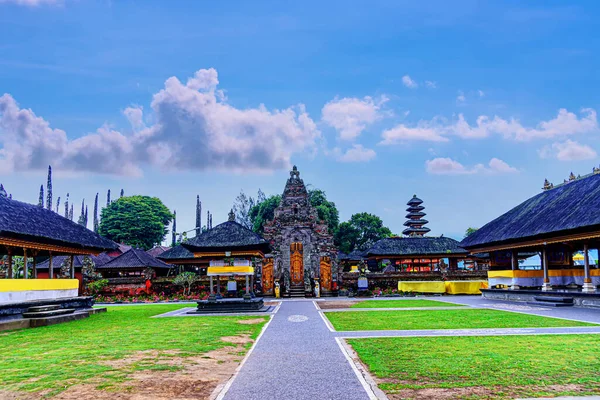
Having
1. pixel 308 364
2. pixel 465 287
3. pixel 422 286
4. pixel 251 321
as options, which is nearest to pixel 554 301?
pixel 465 287

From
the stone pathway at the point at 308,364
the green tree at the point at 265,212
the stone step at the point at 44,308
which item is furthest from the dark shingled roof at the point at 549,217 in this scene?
the green tree at the point at 265,212

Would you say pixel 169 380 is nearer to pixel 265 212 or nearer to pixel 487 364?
pixel 487 364

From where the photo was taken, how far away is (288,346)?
424 inches

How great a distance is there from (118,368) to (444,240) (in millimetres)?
36760

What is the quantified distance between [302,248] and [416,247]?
10.8 m

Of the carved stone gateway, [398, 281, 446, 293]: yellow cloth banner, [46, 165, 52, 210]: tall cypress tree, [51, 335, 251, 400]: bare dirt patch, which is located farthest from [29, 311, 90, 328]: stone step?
[46, 165, 52, 210]: tall cypress tree

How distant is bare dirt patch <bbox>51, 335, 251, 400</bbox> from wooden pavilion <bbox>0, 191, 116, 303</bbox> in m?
9.48

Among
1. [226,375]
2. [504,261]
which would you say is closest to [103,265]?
[504,261]

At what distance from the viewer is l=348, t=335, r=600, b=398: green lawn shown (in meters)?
6.58

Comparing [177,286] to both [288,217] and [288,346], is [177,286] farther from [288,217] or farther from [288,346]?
[288,346]

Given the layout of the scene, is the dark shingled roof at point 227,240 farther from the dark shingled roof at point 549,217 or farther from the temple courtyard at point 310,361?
the temple courtyard at point 310,361

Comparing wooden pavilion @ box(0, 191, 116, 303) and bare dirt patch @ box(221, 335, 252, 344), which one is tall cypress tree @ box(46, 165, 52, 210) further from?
bare dirt patch @ box(221, 335, 252, 344)

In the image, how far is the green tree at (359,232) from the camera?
63.5 m

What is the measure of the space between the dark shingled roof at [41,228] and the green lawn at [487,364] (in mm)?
12374
